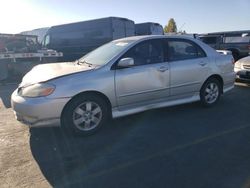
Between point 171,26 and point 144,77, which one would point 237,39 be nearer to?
point 144,77

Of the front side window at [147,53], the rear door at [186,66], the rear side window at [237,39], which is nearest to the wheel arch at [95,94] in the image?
the front side window at [147,53]

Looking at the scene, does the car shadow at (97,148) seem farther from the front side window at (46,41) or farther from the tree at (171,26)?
the tree at (171,26)

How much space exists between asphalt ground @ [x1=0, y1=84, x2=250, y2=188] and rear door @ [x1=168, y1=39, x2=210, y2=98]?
1.72ft

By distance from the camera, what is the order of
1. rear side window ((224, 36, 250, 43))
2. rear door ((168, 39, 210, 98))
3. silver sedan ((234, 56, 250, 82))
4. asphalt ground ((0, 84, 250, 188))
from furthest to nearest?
rear side window ((224, 36, 250, 43)), silver sedan ((234, 56, 250, 82)), rear door ((168, 39, 210, 98)), asphalt ground ((0, 84, 250, 188))

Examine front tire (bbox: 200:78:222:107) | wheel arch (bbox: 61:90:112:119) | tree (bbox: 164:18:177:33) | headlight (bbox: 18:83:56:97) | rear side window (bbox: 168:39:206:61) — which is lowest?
front tire (bbox: 200:78:222:107)

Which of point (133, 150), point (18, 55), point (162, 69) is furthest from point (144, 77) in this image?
point (18, 55)

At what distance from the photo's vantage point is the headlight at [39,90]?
14.9 feet

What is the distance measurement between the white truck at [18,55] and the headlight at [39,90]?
704 cm

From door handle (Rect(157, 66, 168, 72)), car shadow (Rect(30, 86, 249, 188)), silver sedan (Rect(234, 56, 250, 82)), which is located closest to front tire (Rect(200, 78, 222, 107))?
car shadow (Rect(30, 86, 249, 188))

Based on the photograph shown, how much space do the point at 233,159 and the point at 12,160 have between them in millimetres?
2919

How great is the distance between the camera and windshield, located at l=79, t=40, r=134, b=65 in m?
5.30

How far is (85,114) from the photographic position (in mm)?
4859

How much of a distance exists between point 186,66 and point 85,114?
7.50 ft

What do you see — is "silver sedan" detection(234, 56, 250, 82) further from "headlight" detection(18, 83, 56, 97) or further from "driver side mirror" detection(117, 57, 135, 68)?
Result: "headlight" detection(18, 83, 56, 97)
